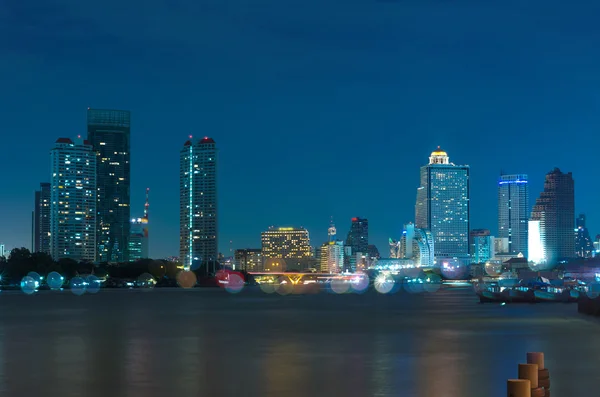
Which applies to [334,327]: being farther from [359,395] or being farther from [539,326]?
[359,395]

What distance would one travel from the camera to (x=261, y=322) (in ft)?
255

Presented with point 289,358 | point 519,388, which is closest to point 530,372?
point 519,388

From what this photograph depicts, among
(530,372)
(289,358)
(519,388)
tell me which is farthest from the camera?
(289,358)

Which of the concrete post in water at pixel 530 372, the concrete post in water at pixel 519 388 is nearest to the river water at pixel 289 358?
the concrete post in water at pixel 530 372

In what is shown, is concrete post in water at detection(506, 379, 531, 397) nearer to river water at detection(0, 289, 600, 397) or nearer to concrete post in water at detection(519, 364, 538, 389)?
concrete post in water at detection(519, 364, 538, 389)

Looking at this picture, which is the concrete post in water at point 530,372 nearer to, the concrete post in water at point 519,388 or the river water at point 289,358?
the concrete post in water at point 519,388

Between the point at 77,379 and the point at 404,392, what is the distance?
41.7ft

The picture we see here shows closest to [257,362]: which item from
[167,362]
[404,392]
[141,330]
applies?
[167,362]

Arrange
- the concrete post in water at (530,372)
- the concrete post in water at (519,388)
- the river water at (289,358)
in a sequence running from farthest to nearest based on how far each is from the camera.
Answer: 1. the river water at (289,358)
2. the concrete post in water at (530,372)
3. the concrete post in water at (519,388)

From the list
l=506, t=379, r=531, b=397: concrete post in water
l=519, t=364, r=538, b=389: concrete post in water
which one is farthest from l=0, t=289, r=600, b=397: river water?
l=506, t=379, r=531, b=397: concrete post in water

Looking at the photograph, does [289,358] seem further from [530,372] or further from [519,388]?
[519,388]

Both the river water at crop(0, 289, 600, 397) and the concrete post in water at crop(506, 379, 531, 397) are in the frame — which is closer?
the concrete post in water at crop(506, 379, 531, 397)

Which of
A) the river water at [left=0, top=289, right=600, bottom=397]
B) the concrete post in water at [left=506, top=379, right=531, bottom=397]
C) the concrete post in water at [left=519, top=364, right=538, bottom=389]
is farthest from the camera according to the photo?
the river water at [left=0, top=289, right=600, bottom=397]

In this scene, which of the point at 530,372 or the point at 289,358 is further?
the point at 289,358
